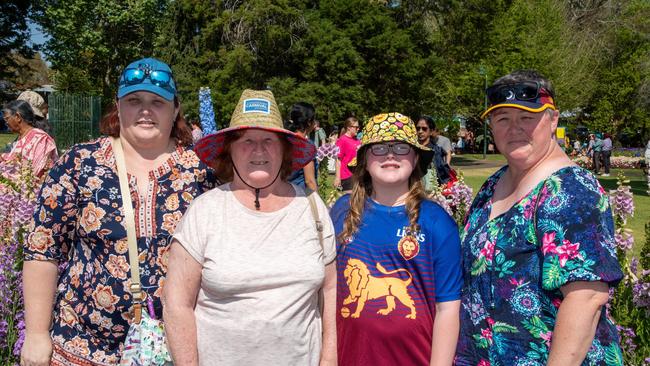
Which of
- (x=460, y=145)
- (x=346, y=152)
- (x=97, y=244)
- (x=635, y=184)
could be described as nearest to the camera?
(x=97, y=244)

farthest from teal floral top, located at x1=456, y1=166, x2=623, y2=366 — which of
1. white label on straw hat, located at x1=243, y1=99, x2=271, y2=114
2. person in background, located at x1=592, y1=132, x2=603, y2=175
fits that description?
person in background, located at x1=592, y1=132, x2=603, y2=175

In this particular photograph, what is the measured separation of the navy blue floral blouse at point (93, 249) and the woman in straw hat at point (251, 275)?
0.96 ft

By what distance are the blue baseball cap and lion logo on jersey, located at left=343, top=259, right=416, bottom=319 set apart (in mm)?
1207

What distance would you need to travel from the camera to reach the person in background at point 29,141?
6.73 metres

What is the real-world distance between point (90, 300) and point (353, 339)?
122 centimetres

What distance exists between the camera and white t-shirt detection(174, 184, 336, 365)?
2.30m

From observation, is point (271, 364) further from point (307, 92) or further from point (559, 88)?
point (559, 88)

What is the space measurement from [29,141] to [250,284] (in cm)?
559

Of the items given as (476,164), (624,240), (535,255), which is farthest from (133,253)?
(476,164)

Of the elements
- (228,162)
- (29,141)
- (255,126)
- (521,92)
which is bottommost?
(228,162)

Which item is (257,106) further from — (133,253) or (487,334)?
(487,334)

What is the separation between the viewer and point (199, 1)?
2850 centimetres

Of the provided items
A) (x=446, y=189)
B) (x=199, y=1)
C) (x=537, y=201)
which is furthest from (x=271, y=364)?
(x=199, y=1)

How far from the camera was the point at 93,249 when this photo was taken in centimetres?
260
